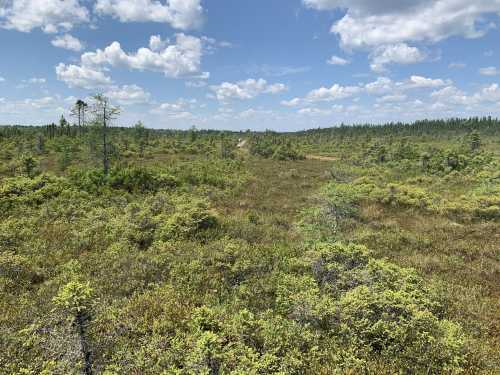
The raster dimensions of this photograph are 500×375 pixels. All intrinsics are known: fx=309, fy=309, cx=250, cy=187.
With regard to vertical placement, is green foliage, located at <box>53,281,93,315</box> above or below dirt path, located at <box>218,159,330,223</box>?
above

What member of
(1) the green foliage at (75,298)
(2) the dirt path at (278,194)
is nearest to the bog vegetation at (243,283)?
(1) the green foliage at (75,298)

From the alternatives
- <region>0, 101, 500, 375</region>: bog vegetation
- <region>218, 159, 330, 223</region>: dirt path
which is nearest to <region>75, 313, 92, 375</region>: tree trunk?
<region>0, 101, 500, 375</region>: bog vegetation

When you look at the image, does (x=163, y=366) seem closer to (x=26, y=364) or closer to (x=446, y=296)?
(x=26, y=364)

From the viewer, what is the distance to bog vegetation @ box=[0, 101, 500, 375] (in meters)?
5.52

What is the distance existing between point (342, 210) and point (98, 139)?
20.3m

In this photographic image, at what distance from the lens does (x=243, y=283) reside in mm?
8859

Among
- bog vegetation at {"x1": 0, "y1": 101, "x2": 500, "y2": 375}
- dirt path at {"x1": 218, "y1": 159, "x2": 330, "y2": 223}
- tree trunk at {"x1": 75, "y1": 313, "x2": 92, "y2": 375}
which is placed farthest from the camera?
dirt path at {"x1": 218, "y1": 159, "x2": 330, "y2": 223}

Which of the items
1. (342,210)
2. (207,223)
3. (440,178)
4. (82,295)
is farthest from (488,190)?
(82,295)

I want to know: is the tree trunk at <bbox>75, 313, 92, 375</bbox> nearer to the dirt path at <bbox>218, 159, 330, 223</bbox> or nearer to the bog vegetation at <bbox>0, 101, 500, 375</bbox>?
the bog vegetation at <bbox>0, 101, 500, 375</bbox>

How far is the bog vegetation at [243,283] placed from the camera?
5.52m

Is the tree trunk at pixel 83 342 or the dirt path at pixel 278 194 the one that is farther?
the dirt path at pixel 278 194

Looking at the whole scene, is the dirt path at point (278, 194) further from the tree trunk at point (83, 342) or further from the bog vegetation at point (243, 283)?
the tree trunk at point (83, 342)

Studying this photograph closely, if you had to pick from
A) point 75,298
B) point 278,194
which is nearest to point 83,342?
point 75,298

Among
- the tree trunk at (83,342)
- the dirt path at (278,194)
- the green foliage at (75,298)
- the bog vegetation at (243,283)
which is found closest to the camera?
the green foliage at (75,298)
